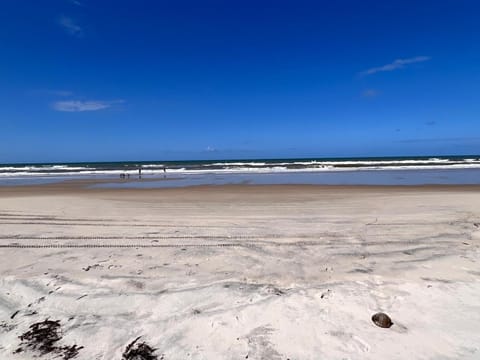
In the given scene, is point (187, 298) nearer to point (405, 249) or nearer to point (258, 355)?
point (258, 355)

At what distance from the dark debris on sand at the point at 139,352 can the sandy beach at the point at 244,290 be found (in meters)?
0.02

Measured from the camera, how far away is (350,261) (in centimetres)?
411

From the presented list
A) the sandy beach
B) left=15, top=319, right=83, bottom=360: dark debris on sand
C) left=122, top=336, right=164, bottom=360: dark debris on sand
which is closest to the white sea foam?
the sandy beach

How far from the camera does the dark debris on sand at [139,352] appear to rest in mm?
2240

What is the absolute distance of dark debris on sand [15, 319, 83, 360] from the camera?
90.0 inches

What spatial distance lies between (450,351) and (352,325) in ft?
2.41

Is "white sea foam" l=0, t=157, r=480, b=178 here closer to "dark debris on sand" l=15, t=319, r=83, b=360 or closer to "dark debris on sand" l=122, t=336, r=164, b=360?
"dark debris on sand" l=15, t=319, r=83, b=360

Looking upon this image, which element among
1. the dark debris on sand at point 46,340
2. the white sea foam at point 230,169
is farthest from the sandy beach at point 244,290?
the white sea foam at point 230,169

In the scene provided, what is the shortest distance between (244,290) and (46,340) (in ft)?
6.28

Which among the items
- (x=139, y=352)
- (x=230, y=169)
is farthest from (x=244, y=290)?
(x=230, y=169)

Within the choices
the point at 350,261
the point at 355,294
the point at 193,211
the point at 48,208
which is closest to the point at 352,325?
the point at 355,294

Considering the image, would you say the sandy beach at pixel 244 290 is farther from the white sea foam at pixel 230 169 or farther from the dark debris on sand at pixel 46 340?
the white sea foam at pixel 230 169

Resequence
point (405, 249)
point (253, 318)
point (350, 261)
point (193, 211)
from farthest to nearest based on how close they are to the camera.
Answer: point (193, 211)
point (405, 249)
point (350, 261)
point (253, 318)

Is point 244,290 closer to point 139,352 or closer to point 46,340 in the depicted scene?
point 139,352
